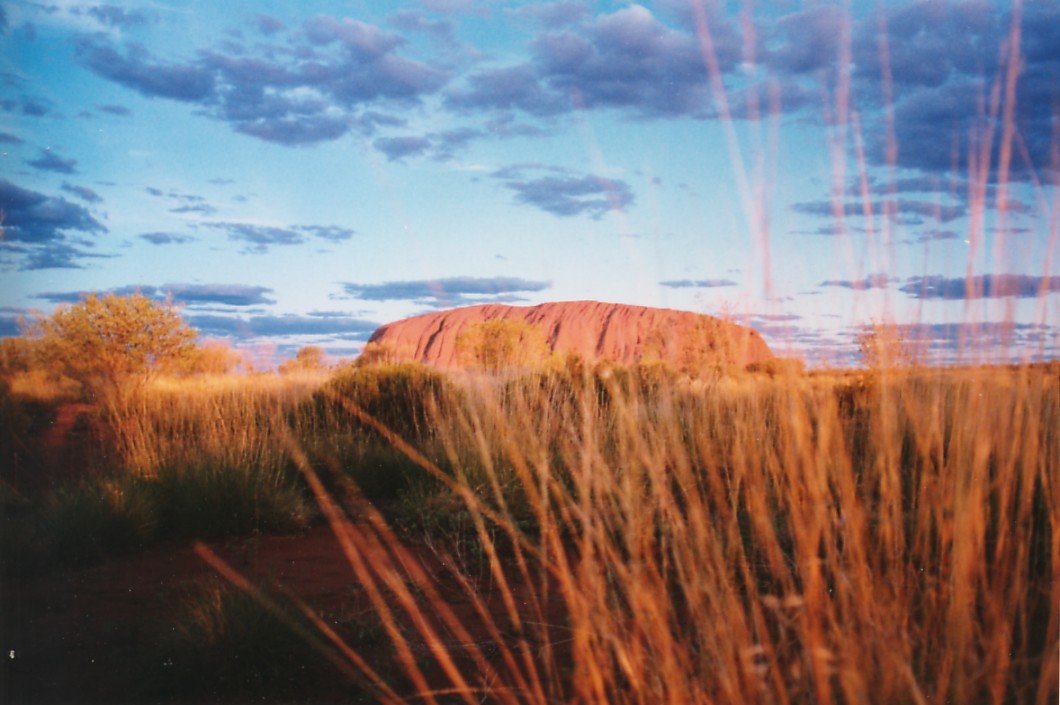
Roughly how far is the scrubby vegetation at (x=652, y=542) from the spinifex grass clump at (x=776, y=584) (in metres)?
0.02

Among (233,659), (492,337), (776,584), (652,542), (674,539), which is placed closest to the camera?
(233,659)

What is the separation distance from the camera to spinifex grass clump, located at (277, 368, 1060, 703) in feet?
7.73

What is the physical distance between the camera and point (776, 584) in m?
3.95

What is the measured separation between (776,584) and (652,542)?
931 millimetres

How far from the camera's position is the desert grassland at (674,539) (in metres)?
2.47

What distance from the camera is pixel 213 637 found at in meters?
3.18

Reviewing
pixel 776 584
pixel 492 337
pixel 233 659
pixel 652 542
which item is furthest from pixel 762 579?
pixel 492 337

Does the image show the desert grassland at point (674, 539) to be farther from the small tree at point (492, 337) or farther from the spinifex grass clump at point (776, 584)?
the small tree at point (492, 337)

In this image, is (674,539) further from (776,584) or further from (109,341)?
(109,341)

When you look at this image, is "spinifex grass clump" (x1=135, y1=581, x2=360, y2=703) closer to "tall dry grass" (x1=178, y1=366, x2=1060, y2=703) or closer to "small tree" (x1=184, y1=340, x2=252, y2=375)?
"tall dry grass" (x1=178, y1=366, x2=1060, y2=703)

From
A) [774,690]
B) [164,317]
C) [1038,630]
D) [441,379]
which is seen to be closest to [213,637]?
[774,690]

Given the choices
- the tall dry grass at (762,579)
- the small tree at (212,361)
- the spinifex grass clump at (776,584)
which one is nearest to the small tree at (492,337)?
the small tree at (212,361)

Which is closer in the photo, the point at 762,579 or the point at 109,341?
the point at 762,579

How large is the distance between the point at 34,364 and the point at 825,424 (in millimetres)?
16737
